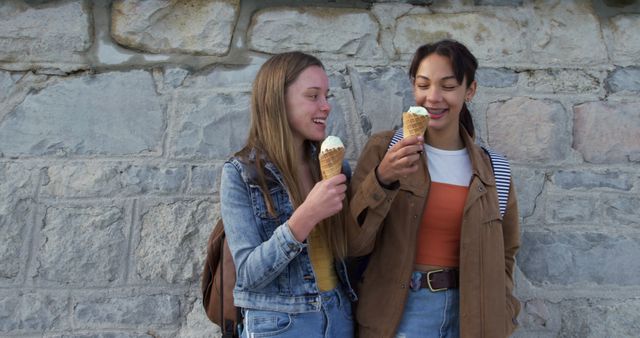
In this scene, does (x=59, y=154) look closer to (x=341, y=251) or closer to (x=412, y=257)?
(x=341, y=251)

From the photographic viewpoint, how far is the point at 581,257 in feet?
9.59

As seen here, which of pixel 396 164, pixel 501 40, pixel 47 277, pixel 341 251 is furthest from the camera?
pixel 501 40

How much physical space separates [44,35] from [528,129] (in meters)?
2.50

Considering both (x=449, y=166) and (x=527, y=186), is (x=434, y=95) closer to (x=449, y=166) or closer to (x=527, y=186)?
(x=449, y=166)

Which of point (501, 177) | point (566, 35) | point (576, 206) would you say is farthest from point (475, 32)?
point (576, 206)

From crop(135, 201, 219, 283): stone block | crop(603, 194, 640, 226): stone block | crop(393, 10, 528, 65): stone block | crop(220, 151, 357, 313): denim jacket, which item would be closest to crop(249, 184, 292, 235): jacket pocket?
crop(220, 151, 357, 313): denim jacket

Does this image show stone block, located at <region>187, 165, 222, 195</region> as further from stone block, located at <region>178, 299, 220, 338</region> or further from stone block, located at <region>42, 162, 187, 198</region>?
stone block, located at <region>178, 299, 220, 338</region>

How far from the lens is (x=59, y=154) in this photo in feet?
9.30

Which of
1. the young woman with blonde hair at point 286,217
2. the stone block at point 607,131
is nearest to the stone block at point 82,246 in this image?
the young woman with blonde hair at point 286,217

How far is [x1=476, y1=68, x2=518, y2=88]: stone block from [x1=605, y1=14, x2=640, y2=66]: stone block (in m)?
0.54

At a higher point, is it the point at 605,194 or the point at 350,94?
the point at 350,94

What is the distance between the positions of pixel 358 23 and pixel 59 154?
1633 millimetres

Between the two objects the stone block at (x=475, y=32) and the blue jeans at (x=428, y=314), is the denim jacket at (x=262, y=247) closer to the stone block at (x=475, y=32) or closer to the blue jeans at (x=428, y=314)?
the blue jeans at (x=428, y=314)

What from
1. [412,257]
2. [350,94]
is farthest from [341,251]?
[350,94]
